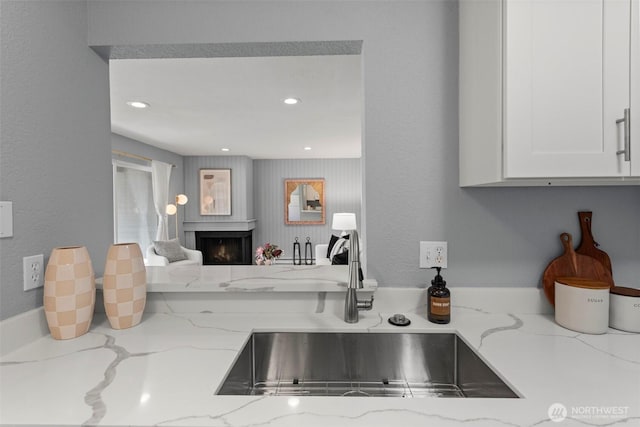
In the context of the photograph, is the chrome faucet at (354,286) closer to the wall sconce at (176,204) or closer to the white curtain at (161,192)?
the white curtain at (161,192)

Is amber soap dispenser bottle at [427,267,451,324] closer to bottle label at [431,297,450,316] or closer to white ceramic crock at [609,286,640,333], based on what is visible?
bottle label at [431,297,450,316]

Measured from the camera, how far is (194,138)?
473 cm

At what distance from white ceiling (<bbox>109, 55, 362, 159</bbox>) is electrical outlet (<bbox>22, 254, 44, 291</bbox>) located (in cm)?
165

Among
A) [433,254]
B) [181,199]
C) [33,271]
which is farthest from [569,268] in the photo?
[181,199]

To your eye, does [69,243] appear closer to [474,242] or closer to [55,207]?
[55,207]

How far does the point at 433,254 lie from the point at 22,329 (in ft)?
4.69

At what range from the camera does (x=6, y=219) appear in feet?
3.18

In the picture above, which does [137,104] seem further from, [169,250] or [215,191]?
[215,191]

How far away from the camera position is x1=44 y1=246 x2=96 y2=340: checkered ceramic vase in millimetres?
1037

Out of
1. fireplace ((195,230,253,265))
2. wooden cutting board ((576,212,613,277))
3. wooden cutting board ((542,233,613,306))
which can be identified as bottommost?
fireplace ((195,230,253,265))

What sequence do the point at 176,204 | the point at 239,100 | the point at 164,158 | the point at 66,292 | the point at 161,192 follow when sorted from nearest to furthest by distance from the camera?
the point at 66,292
the point at 239,100
the point at 161,192
the point at 164,158
the point at 176,204

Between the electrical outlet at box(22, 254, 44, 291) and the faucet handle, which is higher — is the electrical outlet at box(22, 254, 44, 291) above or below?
above

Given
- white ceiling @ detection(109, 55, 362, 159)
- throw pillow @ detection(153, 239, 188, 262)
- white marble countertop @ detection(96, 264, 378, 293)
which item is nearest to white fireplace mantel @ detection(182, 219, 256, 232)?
throw pillow @ detection(153, 239, 188, 262)

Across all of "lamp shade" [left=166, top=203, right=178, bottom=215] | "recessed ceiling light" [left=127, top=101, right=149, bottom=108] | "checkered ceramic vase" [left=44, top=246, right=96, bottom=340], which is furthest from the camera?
"lamp shade" [left=166, top=203, right=178, bottom=215]
